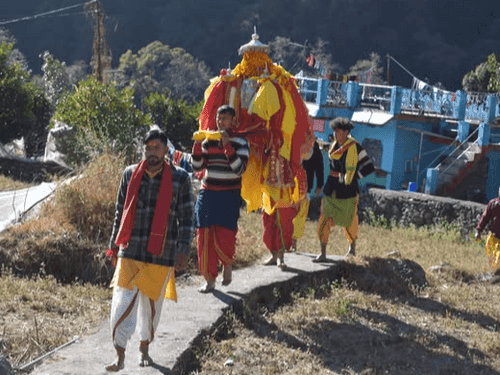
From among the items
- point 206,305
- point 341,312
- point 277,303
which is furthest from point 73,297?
point 341,312

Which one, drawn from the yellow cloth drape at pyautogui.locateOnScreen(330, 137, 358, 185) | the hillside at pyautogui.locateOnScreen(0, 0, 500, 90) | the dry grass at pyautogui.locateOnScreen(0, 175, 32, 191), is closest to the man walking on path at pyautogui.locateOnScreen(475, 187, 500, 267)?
the yellow cloth drape at pyautogui.locateOnScreen(330, 137, 358, 185)

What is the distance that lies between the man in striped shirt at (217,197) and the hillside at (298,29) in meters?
55.7

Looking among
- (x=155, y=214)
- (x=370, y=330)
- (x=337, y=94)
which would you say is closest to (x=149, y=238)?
(x=155, y=214)

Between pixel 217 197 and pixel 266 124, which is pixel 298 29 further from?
pixel 217 197

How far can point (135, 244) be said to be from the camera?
473 cm

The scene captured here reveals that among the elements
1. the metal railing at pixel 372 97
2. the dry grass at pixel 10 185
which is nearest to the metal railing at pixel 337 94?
the metal railing at pixel 372 97

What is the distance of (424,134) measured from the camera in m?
20.2

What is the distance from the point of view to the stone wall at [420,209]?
44.3ft

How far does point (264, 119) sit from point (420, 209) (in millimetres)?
7997

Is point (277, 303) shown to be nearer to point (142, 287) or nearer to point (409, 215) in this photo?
point (142, 287)

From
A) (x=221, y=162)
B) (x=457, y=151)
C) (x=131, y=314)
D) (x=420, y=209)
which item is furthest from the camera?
(x=457, y=151)

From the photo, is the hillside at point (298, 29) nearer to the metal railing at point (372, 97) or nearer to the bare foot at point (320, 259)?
the metal railing at point (372, 97)

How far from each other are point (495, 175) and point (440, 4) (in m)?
49.8

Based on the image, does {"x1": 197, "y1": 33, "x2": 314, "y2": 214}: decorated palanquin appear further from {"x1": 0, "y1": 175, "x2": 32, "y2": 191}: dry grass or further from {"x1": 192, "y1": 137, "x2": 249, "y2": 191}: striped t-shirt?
{"x1": 0, "y1": 175, "x2": 32, "y2": 191}: dry grass
